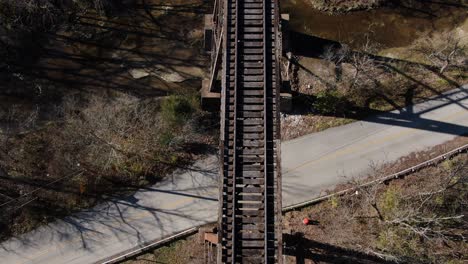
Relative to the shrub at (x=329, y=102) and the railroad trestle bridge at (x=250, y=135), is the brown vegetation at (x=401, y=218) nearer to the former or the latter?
the shrub at (x=329, y=102)

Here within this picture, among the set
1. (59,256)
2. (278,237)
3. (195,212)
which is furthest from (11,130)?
(278,237)

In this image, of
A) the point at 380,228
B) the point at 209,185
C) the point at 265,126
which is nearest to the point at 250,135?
the point at 265,126

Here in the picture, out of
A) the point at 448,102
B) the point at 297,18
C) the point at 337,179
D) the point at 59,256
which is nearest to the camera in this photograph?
the point at 59,256

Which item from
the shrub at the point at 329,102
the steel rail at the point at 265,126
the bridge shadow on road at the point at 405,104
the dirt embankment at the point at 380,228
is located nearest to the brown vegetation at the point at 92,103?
the dirt embankment at the point at 380,228

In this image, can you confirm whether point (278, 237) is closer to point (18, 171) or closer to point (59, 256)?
point (59, 256)

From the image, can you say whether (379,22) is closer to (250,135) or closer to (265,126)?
(265,126)

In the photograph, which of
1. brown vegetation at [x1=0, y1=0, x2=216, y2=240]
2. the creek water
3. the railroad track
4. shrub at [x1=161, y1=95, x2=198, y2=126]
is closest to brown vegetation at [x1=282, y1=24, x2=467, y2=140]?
the creek water

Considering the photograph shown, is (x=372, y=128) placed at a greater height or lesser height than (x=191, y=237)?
greater
